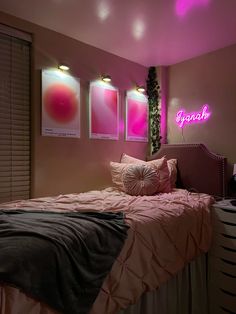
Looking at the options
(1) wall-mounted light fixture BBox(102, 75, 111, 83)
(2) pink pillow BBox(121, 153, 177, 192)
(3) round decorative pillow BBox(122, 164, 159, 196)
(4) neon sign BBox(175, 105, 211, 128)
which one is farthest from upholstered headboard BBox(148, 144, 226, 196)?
(1) wall-mounted light fixture BBox(102, 75, 111, 83)

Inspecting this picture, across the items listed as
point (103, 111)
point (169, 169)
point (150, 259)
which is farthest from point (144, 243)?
point (103, 111)

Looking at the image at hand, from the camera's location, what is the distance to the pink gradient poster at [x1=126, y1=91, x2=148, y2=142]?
10.00 ft

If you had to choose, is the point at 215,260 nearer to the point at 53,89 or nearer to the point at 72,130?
the point at 72,130

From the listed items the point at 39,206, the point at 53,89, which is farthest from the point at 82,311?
the point at 53,89

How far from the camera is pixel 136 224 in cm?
144

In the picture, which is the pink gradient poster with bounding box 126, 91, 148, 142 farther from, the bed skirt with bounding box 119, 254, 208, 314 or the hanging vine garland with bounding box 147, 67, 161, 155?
the bed skirt with bounding box 119, 254, 208, 314

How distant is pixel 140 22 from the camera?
2.13 m

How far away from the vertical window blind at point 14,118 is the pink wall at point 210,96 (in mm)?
1770

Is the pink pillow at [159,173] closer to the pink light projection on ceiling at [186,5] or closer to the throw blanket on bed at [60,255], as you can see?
the throw blanket on bed at [60,255]

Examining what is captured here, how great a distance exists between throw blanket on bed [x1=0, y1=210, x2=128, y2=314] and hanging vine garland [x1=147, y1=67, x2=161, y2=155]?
200 centimetres

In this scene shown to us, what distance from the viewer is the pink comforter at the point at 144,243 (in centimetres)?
114

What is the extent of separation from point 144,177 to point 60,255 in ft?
4.83

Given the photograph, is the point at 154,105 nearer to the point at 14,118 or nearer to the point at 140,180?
the point at 140,180

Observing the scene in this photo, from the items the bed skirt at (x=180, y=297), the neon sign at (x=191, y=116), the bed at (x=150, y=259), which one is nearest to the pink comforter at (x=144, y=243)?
the bed at (x=150, y=259)
